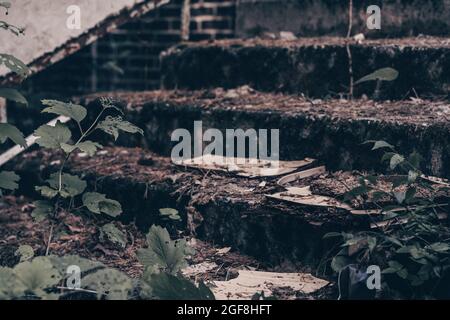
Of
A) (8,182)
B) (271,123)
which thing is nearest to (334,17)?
(271,123)

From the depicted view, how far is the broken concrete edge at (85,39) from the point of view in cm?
426

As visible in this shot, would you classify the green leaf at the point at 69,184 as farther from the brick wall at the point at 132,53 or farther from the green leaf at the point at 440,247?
the brick wall at the point at 132,53

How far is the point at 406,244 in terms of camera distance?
263cm

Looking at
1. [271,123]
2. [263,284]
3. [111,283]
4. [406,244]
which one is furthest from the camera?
[271,123]

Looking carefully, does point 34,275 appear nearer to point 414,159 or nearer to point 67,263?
point 67,263

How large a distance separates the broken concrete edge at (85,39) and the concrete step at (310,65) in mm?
434

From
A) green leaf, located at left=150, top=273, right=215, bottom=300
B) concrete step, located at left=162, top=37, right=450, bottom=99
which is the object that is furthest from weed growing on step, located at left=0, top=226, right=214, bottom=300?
concrete step, located at left=162, top=37, right=450, bottom=99

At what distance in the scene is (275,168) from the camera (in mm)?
3410

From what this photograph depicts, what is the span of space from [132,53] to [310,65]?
1900 millimetres

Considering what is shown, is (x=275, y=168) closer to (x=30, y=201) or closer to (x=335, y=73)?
(x=335, y=73)

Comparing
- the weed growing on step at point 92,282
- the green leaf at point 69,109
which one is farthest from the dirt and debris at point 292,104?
the weed growing on step at point 92,282

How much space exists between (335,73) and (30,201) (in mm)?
2204
